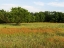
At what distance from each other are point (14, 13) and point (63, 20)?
91.0 ft

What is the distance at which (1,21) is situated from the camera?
8075 centimetres

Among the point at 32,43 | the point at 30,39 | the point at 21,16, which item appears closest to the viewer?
the point at 32,43

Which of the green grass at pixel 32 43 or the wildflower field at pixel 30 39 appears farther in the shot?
the wildflower field at pixel 30 39

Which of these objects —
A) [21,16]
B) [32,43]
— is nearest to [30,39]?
[32,43]

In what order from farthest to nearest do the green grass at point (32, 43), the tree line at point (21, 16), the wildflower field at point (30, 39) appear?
1. the tree line at point (21, 16)
2. the wildflower field at point (30, 39)
3. the green grass at point (32, 43)

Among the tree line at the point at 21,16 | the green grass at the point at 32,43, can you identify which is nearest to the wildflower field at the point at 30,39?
the green grass at the point at 32,43

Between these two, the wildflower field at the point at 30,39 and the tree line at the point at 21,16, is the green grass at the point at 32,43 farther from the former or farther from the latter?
the tree line at the point at 21,16

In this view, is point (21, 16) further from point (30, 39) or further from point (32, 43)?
point (32, 43)

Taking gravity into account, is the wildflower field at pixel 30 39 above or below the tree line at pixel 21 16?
above

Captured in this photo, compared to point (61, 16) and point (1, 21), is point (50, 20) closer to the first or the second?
point (61, 16)

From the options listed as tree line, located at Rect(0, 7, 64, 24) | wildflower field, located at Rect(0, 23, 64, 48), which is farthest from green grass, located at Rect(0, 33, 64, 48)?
tree line, located at Rect(0, 7, 64, 24)

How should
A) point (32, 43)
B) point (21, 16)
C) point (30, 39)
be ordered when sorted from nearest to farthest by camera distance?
point (32, 43)
point (30, 39)
point (21, 16)

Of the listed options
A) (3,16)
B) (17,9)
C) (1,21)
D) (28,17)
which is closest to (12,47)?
(28,17)

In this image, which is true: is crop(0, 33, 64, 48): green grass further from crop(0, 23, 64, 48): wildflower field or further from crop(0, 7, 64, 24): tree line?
crop(0, 7, 64, 24): tree line
